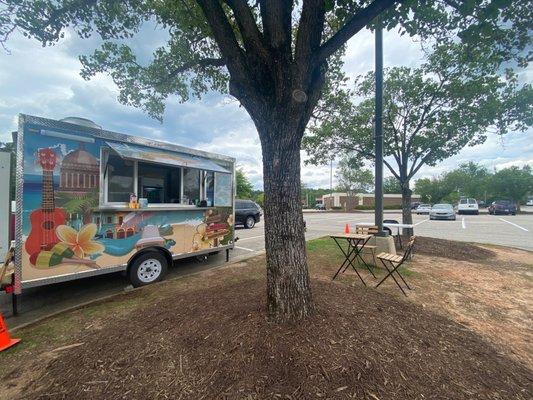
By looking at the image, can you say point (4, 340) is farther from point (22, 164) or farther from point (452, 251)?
point (452, 251)

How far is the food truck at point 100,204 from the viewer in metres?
3.68

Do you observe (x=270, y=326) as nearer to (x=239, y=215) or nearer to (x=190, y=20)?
(x=190, y=20)

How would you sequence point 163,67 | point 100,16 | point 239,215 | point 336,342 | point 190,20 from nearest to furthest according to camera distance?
point 336,342 → point 100,16 → point 190,20 → point 163,67 → point 239,215

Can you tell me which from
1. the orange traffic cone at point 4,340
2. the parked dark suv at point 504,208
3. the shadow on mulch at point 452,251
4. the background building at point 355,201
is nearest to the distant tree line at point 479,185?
the background building at point 355,201

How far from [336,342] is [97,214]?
421 cm

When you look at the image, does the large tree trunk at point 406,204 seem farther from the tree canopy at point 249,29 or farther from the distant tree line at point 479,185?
the distant tree line at point 479,185

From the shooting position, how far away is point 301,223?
2.88 m

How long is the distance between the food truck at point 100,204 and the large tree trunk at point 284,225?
9.45ft

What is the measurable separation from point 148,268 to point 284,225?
3.76 meters

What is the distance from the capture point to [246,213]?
630 inches

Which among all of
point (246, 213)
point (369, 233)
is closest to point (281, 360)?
point (369, 233)

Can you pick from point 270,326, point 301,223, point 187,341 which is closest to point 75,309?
point 187,341

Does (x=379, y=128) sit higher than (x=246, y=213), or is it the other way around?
(x=379, y=128)

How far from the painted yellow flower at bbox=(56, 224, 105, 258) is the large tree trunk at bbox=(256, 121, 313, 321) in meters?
3.31
